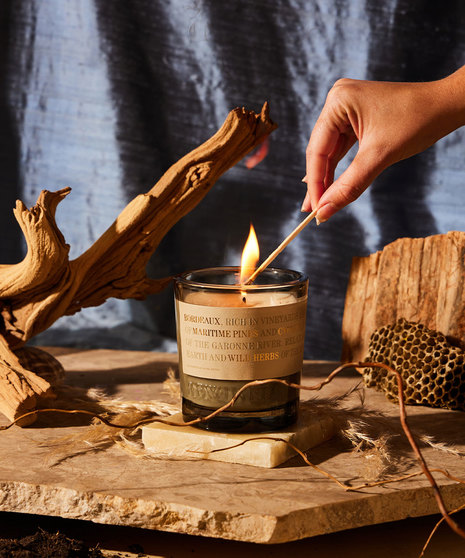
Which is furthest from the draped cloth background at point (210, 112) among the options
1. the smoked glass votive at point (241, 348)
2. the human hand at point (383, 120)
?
the smoked glass votive at point (241, 348)

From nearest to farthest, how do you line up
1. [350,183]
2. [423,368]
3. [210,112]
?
[350,183], [423,368], [210,112]

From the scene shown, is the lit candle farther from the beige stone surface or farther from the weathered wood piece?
the weathered wood piece

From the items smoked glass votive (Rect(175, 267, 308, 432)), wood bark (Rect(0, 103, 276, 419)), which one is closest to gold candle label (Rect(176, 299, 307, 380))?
smoked glass votive (Rect(175, 267, 308, 432))

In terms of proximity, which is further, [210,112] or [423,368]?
[210,112]

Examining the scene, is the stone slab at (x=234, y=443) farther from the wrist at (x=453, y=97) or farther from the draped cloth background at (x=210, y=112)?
the draped cloth background at (x=210, y=112)

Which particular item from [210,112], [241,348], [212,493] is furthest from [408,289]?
[210,112]

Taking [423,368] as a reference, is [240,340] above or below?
above

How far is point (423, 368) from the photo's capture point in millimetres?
1149

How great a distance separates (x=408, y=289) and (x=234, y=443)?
20.0 inches

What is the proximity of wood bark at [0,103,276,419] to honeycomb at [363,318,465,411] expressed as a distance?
368 mm

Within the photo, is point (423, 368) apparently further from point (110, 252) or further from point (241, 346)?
point (110, 252)

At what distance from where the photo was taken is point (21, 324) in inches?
46.1

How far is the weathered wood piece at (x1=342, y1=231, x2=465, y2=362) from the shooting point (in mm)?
1216

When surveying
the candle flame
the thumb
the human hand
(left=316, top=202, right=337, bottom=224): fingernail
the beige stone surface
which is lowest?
the beige stone surface
